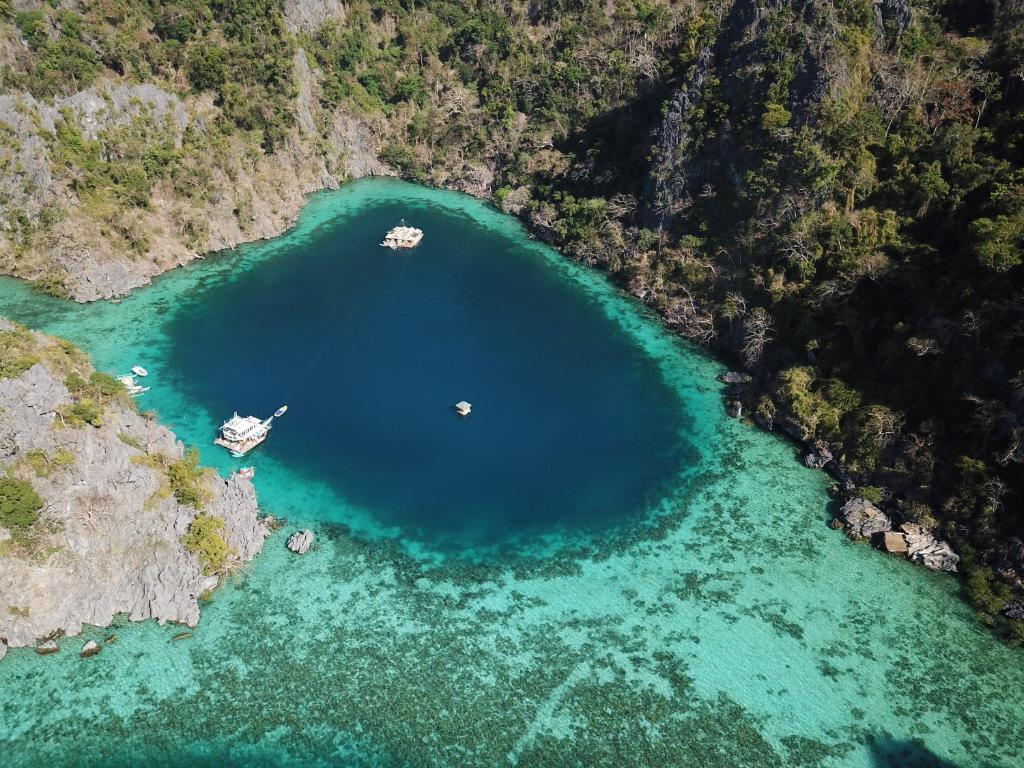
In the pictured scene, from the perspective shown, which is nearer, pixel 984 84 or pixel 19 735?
pixel 19 735

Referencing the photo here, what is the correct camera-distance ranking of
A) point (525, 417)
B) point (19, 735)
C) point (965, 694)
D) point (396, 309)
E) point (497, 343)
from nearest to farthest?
point (19, 735) < point (965, 694) < point (525, 417) < point (497, 343) < point (396, 309)

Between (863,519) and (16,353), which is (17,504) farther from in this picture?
(863,519)

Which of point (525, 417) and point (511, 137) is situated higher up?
point (511, 137)

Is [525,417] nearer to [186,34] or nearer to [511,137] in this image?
[511,137]

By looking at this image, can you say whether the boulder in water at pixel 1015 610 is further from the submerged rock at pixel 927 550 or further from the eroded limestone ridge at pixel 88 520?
the eroded limestone ridge at pixel 88 520

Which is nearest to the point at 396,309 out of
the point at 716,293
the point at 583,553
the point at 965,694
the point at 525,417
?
the point at 525,417
